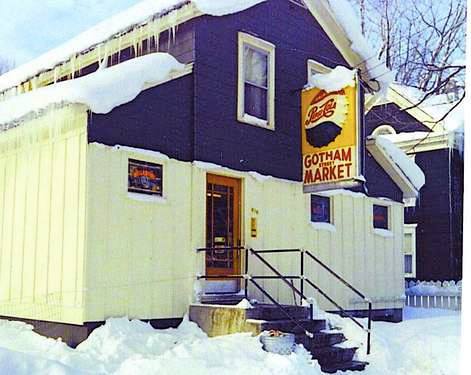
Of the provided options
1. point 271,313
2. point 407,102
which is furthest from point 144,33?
point 407,102

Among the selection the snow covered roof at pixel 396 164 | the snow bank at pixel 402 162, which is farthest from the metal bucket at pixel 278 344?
the snow bank at pixel 402 162

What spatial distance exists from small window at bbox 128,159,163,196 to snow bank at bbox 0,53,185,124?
932 mm

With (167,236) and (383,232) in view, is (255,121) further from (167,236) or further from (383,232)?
(383,232)

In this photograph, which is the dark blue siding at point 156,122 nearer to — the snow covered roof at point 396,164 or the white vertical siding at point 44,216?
the white vertical siding at point 44,216

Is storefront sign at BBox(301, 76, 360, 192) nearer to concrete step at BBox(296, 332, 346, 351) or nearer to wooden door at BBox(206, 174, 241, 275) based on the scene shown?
wooden door at BBox(206, 174, 241, 275)

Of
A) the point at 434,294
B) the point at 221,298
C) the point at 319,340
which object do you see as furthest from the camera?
the point at 434,294

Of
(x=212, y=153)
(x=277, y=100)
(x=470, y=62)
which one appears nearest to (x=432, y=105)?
(x=277, y=100)

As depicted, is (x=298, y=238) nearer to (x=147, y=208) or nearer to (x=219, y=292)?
(x=219, y=292)

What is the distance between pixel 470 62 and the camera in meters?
1.57

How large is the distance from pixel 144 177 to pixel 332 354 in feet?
11.9

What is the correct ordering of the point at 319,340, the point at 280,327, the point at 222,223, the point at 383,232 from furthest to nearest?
the point at 383,232, the point at 222,223, the point at 319,340, the point at 280,327

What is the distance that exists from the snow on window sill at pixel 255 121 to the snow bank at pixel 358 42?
317 cm

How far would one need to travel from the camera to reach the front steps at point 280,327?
816 cm

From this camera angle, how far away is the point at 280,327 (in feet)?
26.9
